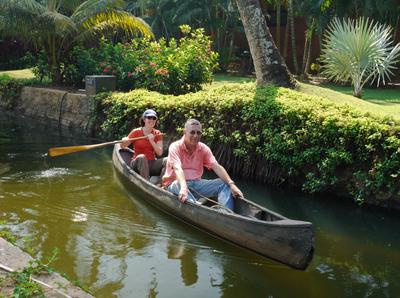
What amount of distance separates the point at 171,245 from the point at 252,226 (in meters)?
1.44

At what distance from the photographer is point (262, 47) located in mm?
12547

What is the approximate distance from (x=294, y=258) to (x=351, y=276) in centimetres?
96

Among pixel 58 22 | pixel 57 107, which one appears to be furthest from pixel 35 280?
pixel 57 107

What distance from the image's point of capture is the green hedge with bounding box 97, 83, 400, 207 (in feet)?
29.2

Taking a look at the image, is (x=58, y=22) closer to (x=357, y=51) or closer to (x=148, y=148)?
(x=148, y=148)

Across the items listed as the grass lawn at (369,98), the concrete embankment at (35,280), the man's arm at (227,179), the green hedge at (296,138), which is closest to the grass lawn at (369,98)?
the grass lawn at (369,98)

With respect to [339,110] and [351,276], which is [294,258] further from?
[339,110]

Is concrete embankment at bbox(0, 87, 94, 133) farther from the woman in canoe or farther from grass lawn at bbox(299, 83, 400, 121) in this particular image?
grass lawn at bbox(299, 83, 400, 121)

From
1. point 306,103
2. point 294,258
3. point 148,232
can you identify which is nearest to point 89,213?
point 148,232

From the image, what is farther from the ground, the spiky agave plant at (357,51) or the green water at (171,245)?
the spiky agave plant at (357,51)

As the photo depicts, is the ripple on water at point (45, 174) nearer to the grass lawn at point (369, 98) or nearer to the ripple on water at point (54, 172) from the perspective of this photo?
the ripple on water at point (54, 172)

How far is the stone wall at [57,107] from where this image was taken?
50.6 feet

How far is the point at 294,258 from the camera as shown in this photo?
6152 millimetres

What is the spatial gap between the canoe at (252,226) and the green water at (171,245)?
28 centimetres
